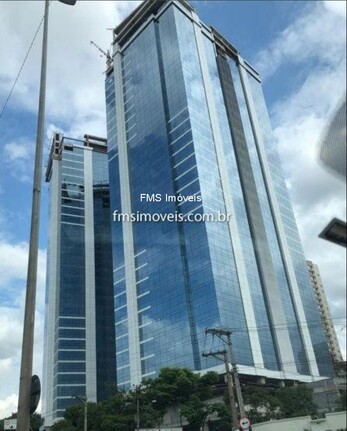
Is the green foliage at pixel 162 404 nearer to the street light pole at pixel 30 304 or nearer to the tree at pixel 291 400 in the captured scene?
the tree at pixel 291 400

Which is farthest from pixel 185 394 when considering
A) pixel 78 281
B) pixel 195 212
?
pixel 78 281

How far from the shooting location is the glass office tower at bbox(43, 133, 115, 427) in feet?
334

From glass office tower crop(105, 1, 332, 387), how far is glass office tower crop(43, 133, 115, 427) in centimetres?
2131

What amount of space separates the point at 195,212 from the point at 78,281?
45.8 meters

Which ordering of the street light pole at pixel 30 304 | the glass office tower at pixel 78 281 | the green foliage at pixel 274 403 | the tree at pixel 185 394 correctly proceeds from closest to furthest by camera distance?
the street light pole at pixel 30 304, the green foliage at pixel 274 403, the tree at pixel 185 394, the glass office tower at pixel 78 281

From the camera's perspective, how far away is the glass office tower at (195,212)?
7456 cm

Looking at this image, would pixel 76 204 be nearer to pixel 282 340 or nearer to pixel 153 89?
pixel 153 89

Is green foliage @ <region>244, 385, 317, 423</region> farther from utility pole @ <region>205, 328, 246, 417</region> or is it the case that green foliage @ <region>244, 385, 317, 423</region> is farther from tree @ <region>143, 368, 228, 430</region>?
utility pole @ <region>205, 328, 246, 417</region>

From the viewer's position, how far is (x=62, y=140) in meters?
131

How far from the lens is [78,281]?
114 meters

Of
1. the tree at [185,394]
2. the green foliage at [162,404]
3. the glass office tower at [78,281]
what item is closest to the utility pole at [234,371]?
the tree at [185,394]

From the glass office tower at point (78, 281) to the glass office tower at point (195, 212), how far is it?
21.3m

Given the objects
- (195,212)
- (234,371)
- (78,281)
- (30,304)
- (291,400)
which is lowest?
(30,304)

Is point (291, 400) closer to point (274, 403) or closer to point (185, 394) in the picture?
point (274, 403)
